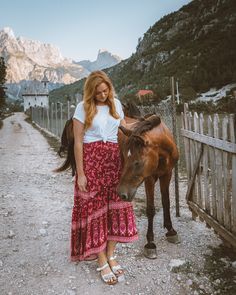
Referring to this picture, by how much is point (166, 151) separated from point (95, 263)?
4.76ft

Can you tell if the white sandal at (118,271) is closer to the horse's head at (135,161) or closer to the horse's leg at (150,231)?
the horse's leg at (150,231)

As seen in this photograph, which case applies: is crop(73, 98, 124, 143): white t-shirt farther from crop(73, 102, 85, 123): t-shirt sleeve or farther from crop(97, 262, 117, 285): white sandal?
crop(97, 262, 117, 285): white sandal

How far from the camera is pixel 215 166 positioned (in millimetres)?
3832

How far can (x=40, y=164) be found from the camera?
10.4m

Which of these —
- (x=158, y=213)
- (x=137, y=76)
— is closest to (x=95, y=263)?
(x=158, y=213)

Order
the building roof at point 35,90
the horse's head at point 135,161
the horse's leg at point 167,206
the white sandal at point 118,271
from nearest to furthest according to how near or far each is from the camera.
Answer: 1. the horse's head at point 135,161
2. the white sandal at point 118,271
3. the horse's leg at point 167,206
4. the building roof at point 35,90

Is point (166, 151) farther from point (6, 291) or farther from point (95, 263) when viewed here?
point (6, 291)

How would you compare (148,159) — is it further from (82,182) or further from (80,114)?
(80,114)

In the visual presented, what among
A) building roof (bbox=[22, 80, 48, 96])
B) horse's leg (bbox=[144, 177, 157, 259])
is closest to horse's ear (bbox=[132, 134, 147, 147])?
horse's leg (bbox=[144, 177, 157, 259])

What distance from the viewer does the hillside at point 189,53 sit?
4972 centimetres

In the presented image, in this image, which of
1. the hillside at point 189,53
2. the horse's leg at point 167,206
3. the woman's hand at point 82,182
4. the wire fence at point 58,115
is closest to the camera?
the woman's hand at point 82,182

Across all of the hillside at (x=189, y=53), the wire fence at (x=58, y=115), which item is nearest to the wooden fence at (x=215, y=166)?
the wire fence at (x=58, y=115)

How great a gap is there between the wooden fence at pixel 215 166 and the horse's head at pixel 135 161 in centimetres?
77

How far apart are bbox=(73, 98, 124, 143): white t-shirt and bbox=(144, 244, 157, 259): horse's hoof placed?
1.32 meters
